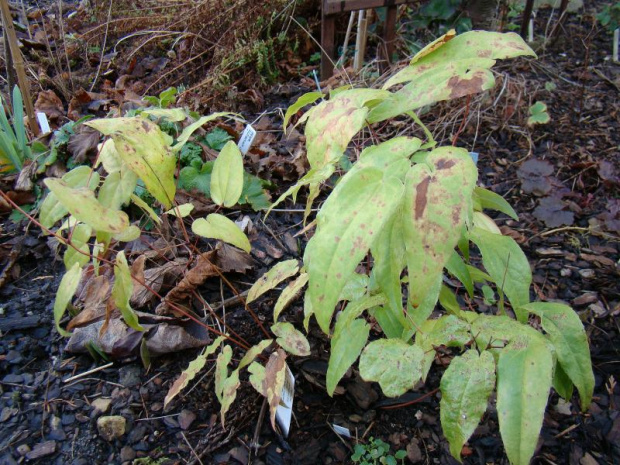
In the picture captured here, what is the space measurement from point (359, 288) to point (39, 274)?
3.57 ft

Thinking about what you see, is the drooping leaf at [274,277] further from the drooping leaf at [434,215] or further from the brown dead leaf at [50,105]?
the brown dead leaf at [50,105]

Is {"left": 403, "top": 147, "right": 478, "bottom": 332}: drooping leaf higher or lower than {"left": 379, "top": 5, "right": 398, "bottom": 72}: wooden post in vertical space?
higher

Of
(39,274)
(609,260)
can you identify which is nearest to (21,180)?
(39,274)

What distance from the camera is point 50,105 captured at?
2314 millimetres

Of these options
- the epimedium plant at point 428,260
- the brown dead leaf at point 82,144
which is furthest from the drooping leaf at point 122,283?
the brown dead leaf at point 82,144

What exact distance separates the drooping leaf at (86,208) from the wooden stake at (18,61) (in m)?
1.31

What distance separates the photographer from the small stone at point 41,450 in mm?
1091

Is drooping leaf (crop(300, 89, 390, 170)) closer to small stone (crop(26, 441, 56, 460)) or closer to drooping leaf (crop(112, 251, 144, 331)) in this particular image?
drooping leaf (crop(112, 251, 144, 331))

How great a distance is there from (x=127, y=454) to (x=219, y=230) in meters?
0.55

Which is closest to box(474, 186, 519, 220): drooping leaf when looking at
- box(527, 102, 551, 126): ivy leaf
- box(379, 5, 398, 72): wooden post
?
box(527, 102, 551, 126): ivy leaf

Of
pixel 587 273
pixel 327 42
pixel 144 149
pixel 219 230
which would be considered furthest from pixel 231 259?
pixel 327 42

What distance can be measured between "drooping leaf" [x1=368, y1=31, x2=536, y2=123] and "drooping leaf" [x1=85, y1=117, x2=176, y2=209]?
1.12 feet

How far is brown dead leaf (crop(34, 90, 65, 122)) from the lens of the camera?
2.26 m

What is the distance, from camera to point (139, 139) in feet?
2.56
